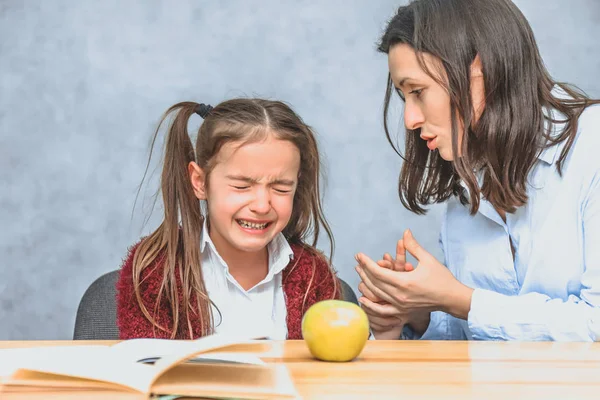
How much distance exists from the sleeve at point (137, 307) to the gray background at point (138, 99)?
2.80 feet

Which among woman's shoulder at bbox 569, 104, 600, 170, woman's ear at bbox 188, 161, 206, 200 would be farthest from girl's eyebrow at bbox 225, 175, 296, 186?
woman's shoulder at bbox 569, 104, 600, 170

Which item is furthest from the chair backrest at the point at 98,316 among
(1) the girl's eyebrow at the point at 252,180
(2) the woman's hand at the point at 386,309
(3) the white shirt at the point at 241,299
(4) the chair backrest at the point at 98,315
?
(2) the woman's hand at the point at 386,309

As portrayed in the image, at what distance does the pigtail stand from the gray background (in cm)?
69

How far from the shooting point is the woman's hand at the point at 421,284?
1588 millimetres

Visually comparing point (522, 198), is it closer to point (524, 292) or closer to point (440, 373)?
point (524, 292)

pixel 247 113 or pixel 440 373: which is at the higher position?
pixel 247 113

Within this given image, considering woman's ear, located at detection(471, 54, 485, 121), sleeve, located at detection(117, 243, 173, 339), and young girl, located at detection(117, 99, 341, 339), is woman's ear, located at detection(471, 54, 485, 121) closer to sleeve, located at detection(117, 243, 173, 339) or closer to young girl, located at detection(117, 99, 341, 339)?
young girl, located at detection(117, 99, 341, 339)

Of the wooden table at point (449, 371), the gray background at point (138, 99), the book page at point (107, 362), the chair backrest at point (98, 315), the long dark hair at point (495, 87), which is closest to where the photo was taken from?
the book page at point (107, 362)

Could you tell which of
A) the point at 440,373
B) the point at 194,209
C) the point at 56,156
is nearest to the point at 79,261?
the point at 56,156

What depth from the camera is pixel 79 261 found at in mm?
2723

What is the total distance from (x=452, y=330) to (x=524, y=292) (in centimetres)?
24

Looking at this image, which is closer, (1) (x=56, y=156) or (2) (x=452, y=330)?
(2) (x=452, y=330)

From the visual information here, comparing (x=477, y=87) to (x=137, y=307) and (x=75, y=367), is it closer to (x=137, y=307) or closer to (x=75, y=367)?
(x=137, y=307)

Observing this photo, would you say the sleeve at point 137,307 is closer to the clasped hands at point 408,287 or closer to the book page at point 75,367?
the clasped hands at point 408,287
